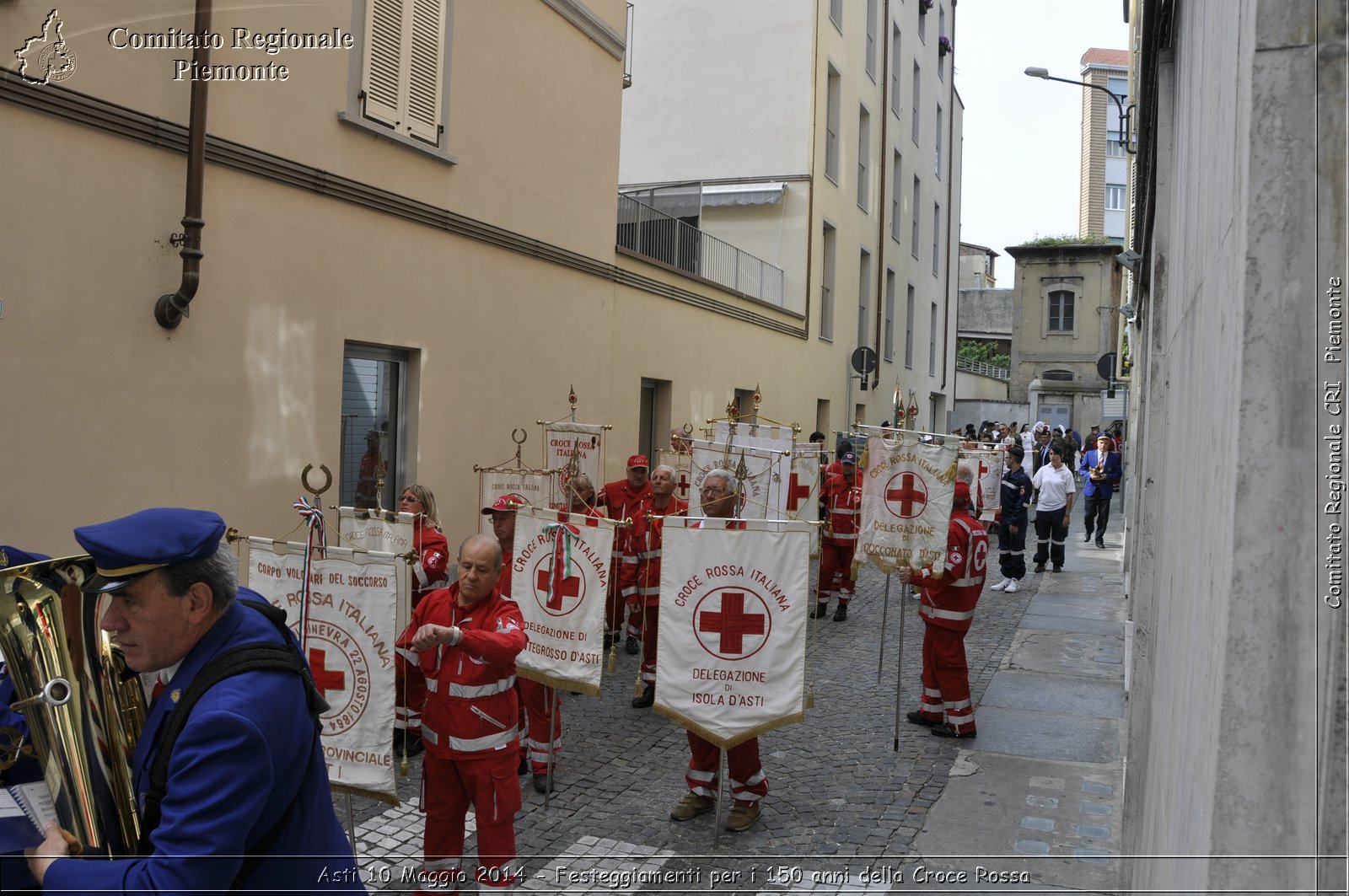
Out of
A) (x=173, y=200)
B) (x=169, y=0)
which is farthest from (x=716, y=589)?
(x=169, y=0)

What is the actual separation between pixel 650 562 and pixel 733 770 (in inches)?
128

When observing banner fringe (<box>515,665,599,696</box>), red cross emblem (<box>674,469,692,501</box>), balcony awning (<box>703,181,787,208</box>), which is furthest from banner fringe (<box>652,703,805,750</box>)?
balcony awning (<box>703,181,787,208</box>)

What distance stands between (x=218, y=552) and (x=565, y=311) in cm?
1000

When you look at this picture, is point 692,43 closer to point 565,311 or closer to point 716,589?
point 565,311

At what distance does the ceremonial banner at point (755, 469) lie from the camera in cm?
1031

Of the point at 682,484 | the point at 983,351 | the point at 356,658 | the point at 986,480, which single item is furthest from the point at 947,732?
the point at 983,351

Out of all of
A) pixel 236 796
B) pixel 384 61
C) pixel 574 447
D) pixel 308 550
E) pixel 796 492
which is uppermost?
pixel 384 61

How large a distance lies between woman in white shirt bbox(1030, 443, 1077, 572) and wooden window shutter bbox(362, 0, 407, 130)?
1092 cm

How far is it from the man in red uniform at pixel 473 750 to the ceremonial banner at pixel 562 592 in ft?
5.31

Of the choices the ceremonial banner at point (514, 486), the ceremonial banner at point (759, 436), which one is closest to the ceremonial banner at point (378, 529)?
the ceremonial banner at point (514, 486)

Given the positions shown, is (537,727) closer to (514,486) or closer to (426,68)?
(514,486)

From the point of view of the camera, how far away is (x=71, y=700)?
8.23ft

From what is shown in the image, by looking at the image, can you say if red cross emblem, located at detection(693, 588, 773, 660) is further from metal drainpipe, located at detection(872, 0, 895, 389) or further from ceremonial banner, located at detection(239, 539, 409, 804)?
metal drainpipe, located at detection(872, 0, 895, 389)

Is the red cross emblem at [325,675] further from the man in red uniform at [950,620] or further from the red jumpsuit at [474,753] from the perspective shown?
the man in red uniform at [950,620]
